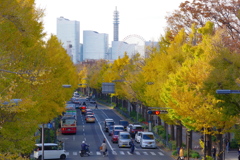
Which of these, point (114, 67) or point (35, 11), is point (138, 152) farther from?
point (114, 67)

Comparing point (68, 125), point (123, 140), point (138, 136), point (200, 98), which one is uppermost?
point (200, 98)

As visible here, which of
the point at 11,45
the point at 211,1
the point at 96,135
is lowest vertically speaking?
the point at 96,135

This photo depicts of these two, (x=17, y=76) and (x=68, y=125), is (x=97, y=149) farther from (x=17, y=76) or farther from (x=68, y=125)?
(x=17, y=76)

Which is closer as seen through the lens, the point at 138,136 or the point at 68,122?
the point at 138,136

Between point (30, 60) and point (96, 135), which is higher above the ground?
point (30, 60)

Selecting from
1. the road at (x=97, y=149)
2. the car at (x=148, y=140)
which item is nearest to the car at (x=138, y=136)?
the road at (x=97, y=149)

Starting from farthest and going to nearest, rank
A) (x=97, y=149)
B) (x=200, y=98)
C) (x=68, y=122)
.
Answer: (x=68, y=122) < (x=97, y=149) < (x=200, y=98)

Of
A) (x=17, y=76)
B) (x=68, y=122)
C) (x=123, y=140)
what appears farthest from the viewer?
(x=68, y=122)

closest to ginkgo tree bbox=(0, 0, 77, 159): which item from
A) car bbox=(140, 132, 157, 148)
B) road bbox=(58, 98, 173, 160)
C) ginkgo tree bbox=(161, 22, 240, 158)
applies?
ginkgo tree bbox=(161, 22, 240, 158)

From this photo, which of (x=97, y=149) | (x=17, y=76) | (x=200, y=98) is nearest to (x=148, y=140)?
(x=97, y=149)

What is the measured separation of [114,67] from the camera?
92500 mm

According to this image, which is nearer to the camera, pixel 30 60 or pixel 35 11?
pixel 30 60

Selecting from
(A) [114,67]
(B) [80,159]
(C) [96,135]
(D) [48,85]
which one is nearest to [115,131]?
(C) [96,135]

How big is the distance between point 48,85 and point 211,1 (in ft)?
90.3
